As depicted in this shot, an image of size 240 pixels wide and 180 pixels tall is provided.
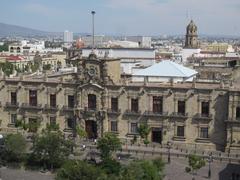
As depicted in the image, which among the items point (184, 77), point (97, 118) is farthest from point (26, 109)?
point (184, 77)

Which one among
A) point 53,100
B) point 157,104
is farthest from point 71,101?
point 157,104

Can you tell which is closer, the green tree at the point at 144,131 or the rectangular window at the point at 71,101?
the green tree at the point at 144,131

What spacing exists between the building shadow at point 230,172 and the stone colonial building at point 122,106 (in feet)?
14.2

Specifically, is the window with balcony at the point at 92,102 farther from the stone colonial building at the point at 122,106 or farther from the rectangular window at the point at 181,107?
the rectangular window at the point at 181,107

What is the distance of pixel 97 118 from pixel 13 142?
12534 mm

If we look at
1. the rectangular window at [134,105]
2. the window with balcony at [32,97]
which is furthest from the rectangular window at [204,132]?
the window with balcony at [32,97]

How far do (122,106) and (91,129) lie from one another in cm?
496

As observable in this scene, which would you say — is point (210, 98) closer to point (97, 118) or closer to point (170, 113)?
point (170, 113)

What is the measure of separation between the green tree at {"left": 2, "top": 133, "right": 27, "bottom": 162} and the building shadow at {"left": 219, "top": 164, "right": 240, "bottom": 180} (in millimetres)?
18146

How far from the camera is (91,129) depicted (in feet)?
185

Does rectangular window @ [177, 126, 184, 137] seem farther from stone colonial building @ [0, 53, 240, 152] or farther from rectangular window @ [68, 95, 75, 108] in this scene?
rectangular window @ [68, 95, 75, 108]

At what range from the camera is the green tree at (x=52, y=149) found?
43.8m

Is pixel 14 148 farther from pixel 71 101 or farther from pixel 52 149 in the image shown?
pixel 71 101

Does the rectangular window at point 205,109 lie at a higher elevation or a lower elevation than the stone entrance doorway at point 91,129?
higher
